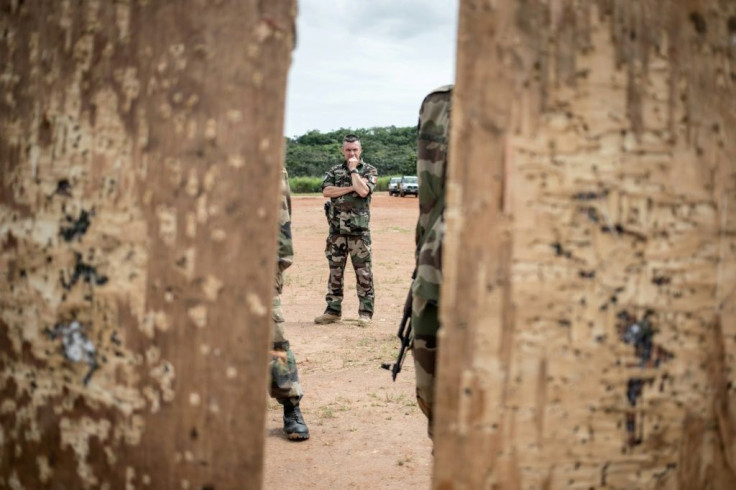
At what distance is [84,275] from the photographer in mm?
1766

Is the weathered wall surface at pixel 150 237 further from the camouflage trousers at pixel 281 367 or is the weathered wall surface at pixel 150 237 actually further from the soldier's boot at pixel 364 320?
the soldier's boot at pixel 364 320

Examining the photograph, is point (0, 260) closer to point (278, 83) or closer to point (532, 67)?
point (278, 83)

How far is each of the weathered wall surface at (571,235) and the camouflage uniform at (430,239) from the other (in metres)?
0.62

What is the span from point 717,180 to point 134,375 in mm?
1530

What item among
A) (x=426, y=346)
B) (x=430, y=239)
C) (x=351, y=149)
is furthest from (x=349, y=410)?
(x=351, y=149)

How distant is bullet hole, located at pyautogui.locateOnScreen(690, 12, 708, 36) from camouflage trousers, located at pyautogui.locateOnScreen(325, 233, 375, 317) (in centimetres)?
595

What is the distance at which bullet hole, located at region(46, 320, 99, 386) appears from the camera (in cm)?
176

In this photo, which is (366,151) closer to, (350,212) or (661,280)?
(350,212)

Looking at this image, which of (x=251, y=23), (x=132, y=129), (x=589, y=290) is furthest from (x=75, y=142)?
(x=589, y=290)

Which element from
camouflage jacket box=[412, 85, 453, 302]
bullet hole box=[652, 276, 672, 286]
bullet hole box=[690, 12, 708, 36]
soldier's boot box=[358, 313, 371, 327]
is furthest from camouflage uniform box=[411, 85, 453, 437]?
soldier's boot box=[358, 313, 371, 327]

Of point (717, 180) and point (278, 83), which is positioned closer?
point (278, 83)

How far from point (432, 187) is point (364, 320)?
17.2 ft

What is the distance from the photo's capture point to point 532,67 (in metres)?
1.65

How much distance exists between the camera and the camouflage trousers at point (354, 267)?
7637 millimetres
